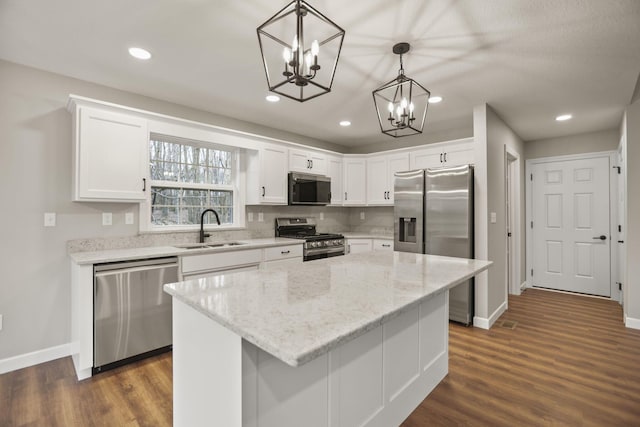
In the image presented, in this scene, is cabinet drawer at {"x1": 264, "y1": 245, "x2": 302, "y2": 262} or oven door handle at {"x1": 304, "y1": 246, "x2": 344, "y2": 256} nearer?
cabinet drawer at {"x1": 264, "y1": 245, "x2": 302, "y2": 262}

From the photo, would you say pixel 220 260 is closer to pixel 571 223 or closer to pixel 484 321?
pixel 484 321

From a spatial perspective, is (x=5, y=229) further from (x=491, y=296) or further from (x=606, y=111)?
(x=606, y=111)

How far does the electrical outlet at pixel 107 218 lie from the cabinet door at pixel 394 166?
3602 mm

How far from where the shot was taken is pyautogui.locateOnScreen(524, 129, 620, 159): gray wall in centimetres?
442

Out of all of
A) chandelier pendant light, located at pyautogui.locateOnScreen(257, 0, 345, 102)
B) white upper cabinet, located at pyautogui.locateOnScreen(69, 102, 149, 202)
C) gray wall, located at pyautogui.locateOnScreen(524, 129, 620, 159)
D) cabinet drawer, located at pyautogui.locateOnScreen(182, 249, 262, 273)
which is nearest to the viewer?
chandelier pendant light, located at pyautogui.locateOnScreen(257, 0, 345, 102)

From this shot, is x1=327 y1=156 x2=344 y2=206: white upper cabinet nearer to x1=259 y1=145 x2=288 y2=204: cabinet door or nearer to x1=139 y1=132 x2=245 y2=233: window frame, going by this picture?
x1=259 y1=145 x2=288 y2=204: cabinet door

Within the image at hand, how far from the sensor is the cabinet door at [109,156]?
2.58m

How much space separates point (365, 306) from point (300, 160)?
3.46m

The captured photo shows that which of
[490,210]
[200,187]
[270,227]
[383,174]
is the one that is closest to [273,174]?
[270,227]

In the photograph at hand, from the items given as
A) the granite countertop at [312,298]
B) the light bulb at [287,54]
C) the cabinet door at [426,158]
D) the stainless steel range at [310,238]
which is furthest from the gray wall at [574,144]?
the light bulb at [287,54]

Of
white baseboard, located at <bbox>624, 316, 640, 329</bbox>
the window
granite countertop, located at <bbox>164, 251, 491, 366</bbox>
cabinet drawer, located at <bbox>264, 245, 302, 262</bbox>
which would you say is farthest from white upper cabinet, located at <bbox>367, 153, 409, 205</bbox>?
white baseboard, located at <bbox>624, 316, 640, 329</bbox>

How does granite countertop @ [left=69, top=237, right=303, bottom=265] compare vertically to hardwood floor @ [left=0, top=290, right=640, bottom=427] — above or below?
above

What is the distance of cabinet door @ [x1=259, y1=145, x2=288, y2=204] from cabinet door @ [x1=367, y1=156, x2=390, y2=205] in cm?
152

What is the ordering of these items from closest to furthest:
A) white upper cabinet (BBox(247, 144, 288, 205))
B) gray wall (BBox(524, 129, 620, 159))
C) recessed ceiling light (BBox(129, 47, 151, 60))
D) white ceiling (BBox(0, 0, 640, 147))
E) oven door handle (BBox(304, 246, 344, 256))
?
white ceiling (BBox(0, 0, 640, 147)), recessed ceiling light (BBox(129, 47, 151, 60)), white upper cabinet (BBox(247, 144, 288, 205)), oven door handle (BBox(304, 246, 344, 256)), gray wall (BBox(524, 129, 620, 159))
